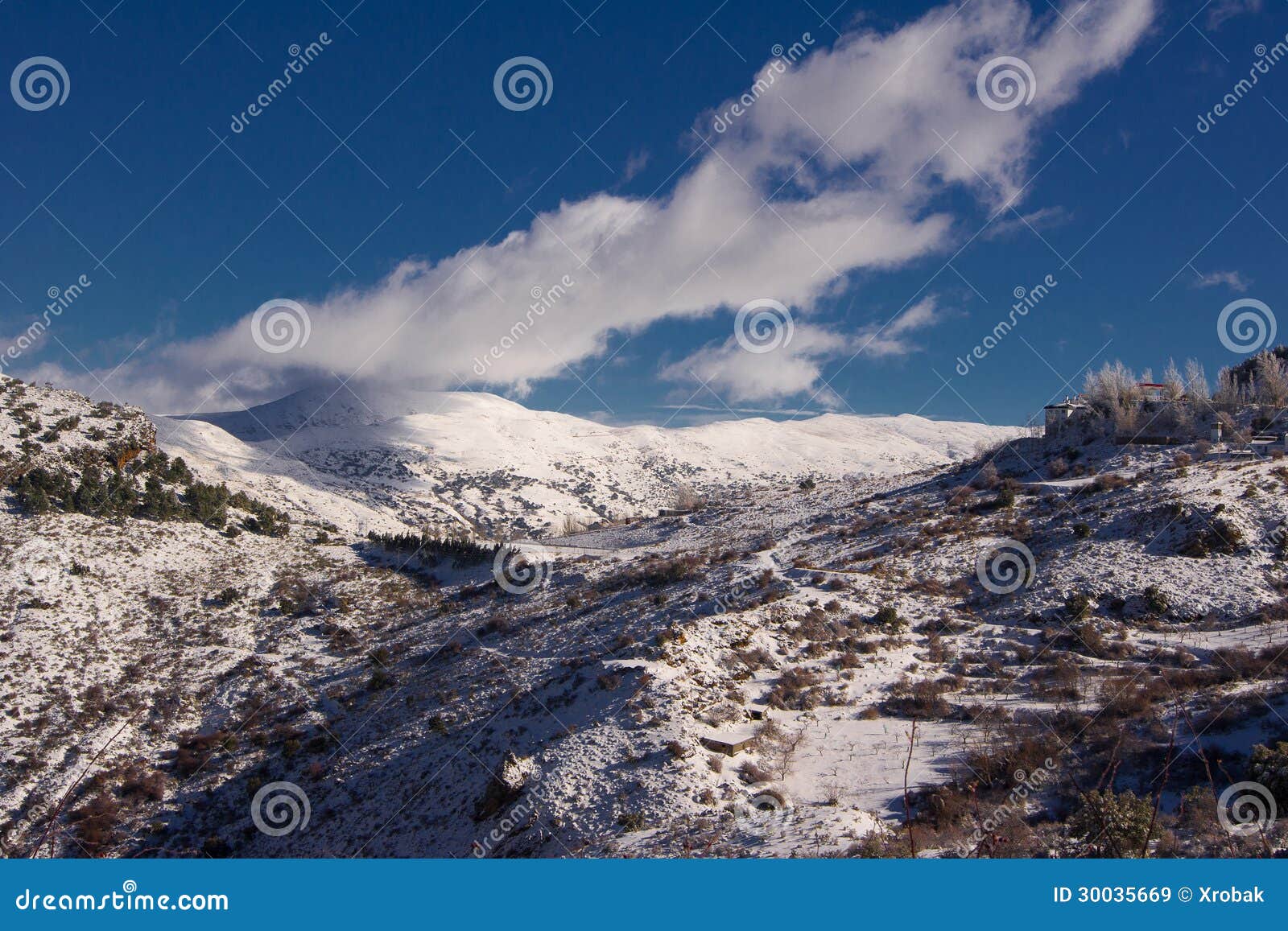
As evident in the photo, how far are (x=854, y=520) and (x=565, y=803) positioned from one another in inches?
1027

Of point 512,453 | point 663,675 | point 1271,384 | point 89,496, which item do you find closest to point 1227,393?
point 1271,384

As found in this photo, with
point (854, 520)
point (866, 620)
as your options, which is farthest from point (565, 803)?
point (854, 520)

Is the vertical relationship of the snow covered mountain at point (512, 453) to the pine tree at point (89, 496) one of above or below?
above

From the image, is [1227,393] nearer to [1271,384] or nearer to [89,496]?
[1271,384]

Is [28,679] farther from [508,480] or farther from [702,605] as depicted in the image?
[508,480]

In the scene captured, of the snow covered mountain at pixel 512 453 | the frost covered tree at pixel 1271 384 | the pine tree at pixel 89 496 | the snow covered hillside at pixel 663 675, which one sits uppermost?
the snow covered mountain at pixel 512 453

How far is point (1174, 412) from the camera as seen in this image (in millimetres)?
38812

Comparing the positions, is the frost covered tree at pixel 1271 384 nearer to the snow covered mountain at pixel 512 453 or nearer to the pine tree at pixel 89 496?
the snow covered mountain at pixel 512 453

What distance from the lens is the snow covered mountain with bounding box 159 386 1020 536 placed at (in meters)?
79.9

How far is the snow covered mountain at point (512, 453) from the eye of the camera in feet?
262

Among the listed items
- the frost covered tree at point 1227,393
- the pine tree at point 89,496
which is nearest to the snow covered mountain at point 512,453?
the frost covered tree at point 1227,393

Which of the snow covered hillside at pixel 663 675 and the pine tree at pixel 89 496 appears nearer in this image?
the snow covered hillside at pixel 663 675

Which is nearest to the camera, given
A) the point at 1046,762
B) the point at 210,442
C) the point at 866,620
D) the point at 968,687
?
the point at 1046,762

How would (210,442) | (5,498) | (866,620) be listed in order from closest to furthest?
(866,620)
(5,498)
(210,442)
